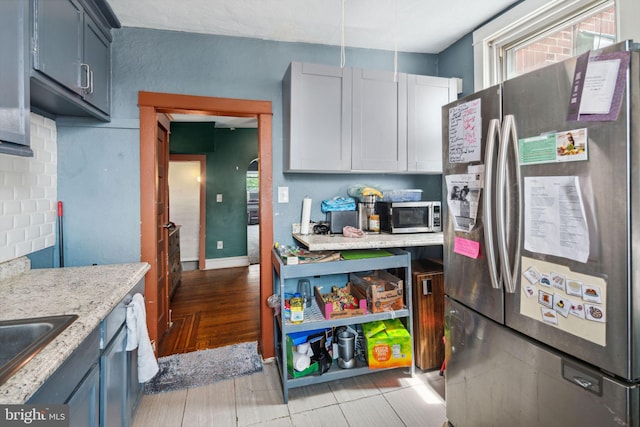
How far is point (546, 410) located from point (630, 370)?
336 mm

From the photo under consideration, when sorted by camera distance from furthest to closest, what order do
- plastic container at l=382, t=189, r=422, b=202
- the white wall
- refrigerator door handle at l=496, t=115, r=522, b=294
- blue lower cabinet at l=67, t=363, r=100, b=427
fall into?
the white wall
plastic container at l=382, t=189, r=422, b=202
refrigerator door handle at l=496, t=115, r=522, b=294
blue lower cabinet at l=67, t=363, r=100, b=427

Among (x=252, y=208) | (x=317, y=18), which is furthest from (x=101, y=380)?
(x=252, y=208)

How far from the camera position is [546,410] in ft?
3.57

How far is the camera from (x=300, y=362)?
6.60 ft

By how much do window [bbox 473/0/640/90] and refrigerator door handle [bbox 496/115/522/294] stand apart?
1.02m

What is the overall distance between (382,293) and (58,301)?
5.78 feet

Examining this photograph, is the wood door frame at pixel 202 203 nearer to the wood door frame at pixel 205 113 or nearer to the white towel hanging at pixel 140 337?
the wood door frame at pixel 205 113

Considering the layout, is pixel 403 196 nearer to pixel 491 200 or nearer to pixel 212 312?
pixel 491 200

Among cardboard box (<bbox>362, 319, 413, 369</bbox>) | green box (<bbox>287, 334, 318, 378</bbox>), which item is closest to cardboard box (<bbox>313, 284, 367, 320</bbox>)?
cardboard box (<bbox>362, 319, 413, 369</bbox>)

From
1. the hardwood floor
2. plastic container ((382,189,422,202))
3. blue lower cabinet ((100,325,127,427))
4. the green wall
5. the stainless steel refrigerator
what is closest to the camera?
the stainless steel refrigerator

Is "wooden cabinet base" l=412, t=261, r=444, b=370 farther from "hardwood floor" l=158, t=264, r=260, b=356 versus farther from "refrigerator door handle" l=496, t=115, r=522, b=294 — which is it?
"hardwood floor" l=158, t=264, r=260, b=356

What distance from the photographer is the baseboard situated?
5.29m

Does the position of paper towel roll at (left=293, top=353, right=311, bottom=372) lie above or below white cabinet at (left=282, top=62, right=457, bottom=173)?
below

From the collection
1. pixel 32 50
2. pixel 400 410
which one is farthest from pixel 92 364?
pixel 400 410
